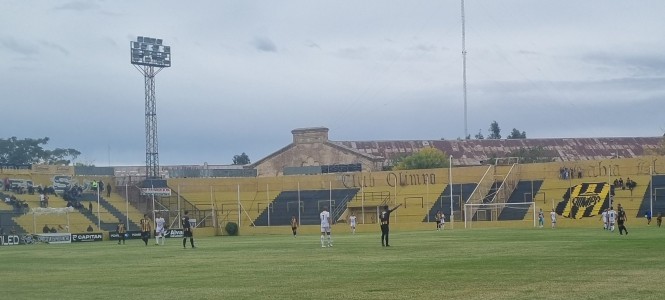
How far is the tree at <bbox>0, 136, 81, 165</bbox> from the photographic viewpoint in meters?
177

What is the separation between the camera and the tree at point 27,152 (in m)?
177

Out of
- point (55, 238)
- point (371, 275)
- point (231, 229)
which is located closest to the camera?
point (371, 275)

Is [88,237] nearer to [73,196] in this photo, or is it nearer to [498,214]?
[73,196]

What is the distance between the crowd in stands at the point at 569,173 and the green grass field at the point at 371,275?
53.3 meters

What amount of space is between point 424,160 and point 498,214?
44.1 meters

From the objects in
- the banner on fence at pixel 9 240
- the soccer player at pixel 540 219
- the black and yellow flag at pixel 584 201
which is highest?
the black and yellow flag at pixel 584 201

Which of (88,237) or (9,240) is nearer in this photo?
(9,240)

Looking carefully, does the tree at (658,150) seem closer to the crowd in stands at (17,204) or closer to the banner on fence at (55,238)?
the crowd in stands at (17,204)

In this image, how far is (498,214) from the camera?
86.4m

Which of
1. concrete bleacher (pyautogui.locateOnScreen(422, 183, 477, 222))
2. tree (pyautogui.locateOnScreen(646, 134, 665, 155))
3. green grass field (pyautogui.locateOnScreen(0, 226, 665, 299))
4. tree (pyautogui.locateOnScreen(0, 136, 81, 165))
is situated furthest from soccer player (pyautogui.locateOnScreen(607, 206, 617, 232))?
tree (pyautogui.locateOnScreen(0, 136, 81, 165))

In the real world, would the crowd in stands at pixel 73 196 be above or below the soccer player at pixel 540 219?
→ above

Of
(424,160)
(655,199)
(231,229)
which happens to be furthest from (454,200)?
(424,160)

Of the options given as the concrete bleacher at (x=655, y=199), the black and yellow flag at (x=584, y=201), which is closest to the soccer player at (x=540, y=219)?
the black and yellow flag at (x=584, y=201)

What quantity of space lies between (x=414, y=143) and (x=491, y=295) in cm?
12928
